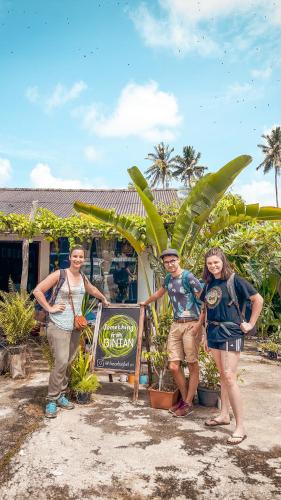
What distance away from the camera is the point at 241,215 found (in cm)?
514

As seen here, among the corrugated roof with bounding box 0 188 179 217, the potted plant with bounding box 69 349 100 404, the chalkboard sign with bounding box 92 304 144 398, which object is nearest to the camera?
the potted plant with bounding box 69 349 100 404

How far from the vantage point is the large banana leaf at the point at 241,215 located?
17.0ft

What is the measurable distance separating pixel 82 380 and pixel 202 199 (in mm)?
2950

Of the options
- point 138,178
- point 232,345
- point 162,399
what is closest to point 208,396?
point 162,399

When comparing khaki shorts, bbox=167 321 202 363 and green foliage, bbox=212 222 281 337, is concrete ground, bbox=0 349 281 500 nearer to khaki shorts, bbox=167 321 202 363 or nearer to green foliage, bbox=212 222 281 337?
khaki shorts, bbox=167 321 202 363

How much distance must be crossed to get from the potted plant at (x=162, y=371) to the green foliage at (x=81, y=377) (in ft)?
2.53

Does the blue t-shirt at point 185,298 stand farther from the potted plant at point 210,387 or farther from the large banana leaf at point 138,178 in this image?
the large banana leaf at point 138,178

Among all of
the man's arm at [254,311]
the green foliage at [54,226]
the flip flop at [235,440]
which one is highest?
the green foliage at [54,226]

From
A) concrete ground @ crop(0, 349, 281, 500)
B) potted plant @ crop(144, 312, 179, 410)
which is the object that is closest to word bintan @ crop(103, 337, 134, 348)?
potted plant @ crop(144, 312, 179, 410)

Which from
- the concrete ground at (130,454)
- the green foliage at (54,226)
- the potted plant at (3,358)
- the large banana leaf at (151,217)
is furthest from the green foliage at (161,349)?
the green foliage at (54,226)

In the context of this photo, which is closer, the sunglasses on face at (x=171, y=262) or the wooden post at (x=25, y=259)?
the sunglasses on face at (x=171, y=262)

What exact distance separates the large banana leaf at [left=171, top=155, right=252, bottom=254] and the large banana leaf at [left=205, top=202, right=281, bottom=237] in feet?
0.74

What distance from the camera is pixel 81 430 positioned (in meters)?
4.05

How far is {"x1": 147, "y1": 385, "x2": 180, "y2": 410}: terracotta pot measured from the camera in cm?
477
